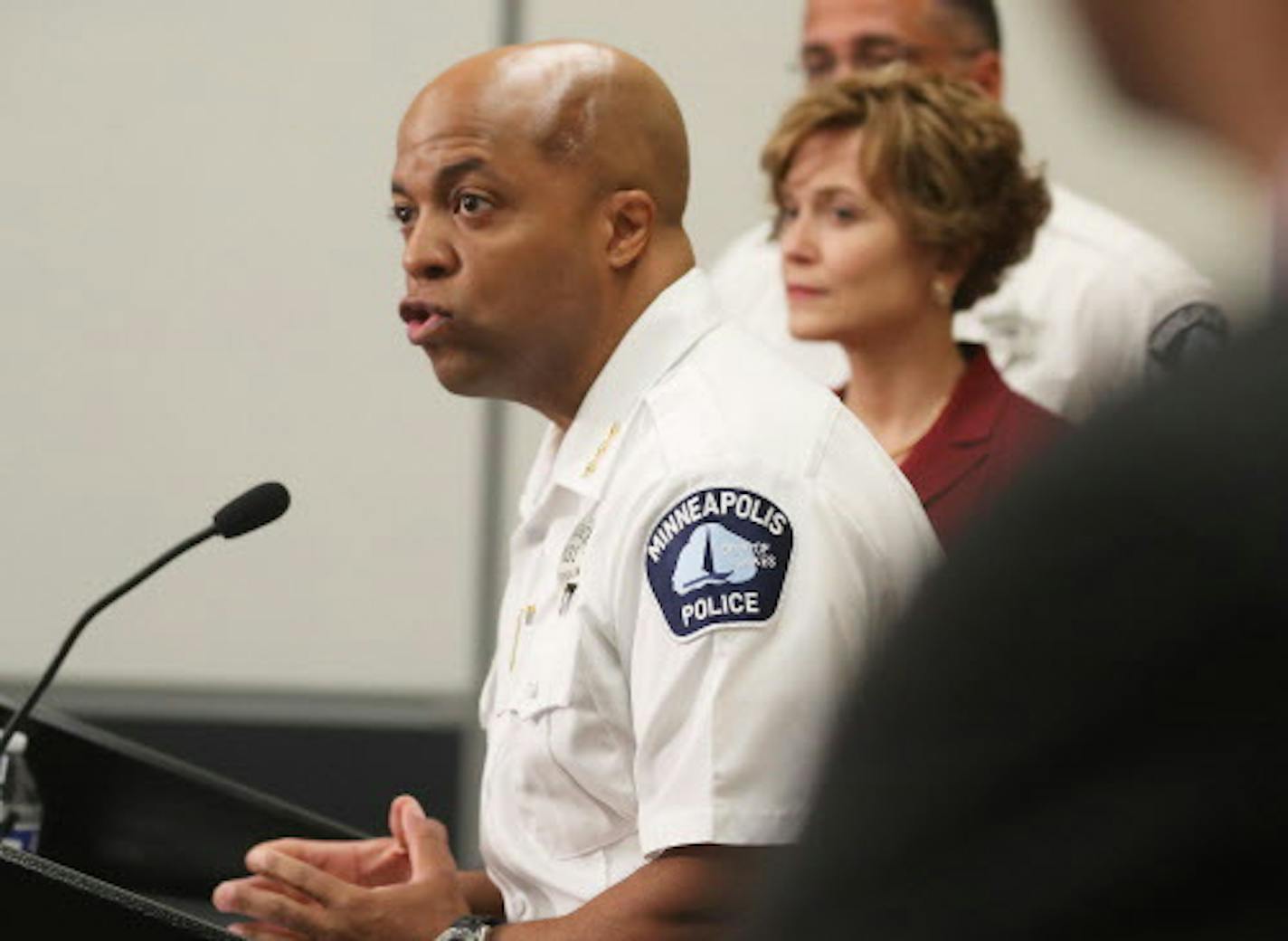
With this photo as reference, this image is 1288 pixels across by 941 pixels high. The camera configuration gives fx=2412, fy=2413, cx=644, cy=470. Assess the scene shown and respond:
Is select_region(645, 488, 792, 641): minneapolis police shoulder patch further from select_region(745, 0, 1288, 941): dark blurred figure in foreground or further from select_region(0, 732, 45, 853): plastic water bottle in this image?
select_region(745, 0, 1288, 941): dark blurred figure in foreground

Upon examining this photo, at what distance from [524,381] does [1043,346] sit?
1.34m

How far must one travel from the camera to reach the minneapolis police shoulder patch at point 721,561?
1.89 metres

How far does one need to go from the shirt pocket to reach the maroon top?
2.55 ft

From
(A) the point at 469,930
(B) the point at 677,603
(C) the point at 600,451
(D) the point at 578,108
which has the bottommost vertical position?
(A) the point at 469,930

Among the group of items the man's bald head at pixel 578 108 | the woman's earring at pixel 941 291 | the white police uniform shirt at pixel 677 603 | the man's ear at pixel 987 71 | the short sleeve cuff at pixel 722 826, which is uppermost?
the man's ear at pixel 987 71

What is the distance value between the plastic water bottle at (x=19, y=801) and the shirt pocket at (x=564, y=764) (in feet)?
1.91

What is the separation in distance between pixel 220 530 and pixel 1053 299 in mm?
1587

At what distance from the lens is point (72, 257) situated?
462 cm

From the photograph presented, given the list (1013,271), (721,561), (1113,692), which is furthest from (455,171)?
(1113,692)

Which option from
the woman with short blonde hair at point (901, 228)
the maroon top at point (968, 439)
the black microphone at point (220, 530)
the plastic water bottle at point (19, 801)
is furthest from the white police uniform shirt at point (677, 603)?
the woman with short blonde hair at point (901, 228)

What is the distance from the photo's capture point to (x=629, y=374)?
7.23 ft

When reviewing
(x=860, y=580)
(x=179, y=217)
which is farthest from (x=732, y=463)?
(x=179, y=217)

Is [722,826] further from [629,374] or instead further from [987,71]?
[987,71]

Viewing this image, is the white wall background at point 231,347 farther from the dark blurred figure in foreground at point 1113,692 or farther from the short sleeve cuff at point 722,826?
the dark blurred figure in foreground at point 1113,692
